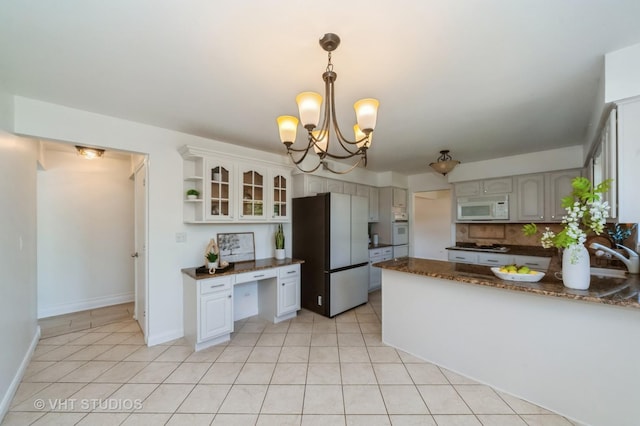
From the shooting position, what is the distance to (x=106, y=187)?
4.11 metres

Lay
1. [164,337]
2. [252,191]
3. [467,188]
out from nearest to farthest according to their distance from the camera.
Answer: [164,337] < [252,191] < [467,188]

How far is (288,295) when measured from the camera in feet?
11.3

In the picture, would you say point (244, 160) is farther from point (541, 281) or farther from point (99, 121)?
point (541, 281)

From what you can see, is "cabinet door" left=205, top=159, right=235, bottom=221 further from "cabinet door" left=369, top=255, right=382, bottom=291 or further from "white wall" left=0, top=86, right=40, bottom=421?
"cabinet door" left=369, top=255, right=382, bottom=291

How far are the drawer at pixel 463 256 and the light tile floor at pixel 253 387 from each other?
2.39 meters

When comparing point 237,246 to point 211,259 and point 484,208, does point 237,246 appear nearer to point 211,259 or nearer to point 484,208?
point 211,259

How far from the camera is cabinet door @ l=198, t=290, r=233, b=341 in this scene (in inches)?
106

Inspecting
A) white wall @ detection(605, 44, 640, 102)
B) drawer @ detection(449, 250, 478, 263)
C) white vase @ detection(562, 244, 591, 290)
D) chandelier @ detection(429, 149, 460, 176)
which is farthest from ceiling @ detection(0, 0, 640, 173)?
drawer @ detection(449, 250, 478, 263)

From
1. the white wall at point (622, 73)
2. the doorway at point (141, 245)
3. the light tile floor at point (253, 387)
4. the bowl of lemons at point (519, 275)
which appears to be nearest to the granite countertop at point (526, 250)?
the bowl of lemons at point (519, 275)

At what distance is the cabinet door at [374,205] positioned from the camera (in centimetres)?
521

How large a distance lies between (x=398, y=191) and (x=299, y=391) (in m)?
4.25

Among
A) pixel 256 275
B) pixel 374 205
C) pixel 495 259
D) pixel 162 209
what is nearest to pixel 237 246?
pixel 256 275

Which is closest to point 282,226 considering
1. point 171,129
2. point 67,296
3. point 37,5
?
point 171,129

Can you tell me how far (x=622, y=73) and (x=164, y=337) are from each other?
4.48 meters
